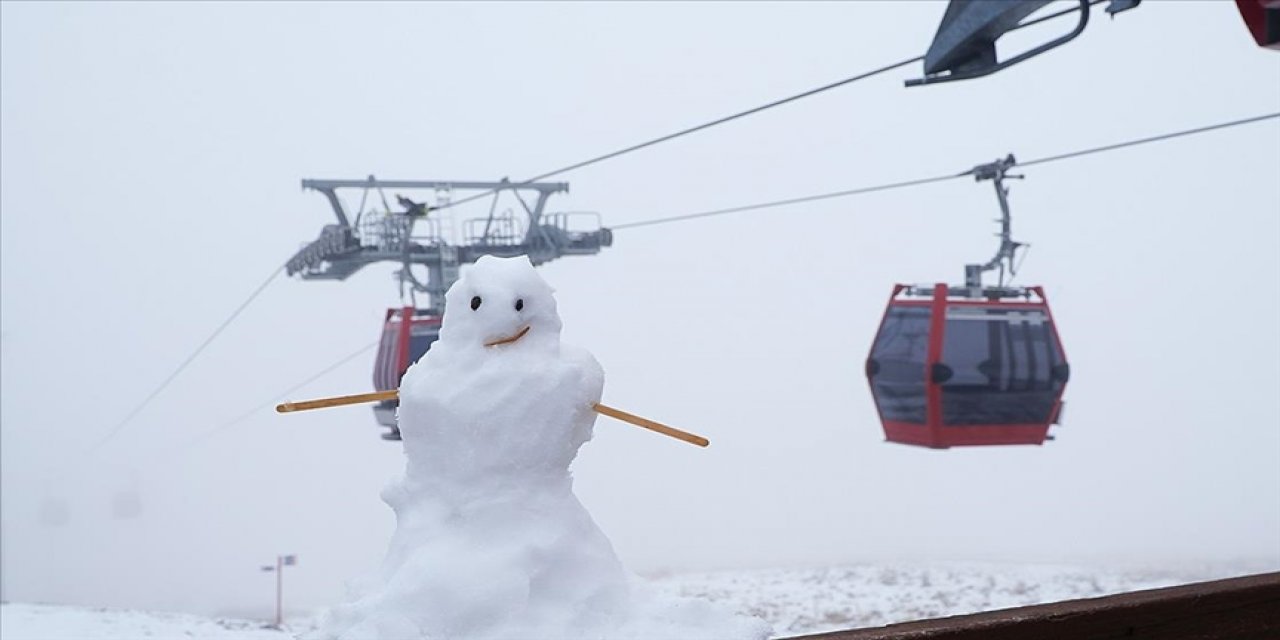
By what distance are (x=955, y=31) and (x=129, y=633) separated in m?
2.44

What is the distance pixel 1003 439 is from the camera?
4.27m

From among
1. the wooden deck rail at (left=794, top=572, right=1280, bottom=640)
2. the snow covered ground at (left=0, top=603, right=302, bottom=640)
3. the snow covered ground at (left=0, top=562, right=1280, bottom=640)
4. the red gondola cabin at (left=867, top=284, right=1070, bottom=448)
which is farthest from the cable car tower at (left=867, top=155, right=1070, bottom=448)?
the wooden deck rail at (left=794, top=572, right=1280, bottom=640)

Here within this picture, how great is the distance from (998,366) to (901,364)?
0.98 feet

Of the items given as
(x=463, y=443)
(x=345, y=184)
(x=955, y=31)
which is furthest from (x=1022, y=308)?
(x=463, y=443)

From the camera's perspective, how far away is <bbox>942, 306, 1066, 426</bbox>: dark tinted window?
13.5 ft

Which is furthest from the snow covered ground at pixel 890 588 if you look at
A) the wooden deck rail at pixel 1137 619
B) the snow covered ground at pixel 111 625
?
the wooden deck rail at pixel 1137 619

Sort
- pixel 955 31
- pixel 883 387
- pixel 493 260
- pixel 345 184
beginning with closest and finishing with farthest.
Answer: pixel 493 260, pixel 955 31, pixel 883 387, pixel 345 184

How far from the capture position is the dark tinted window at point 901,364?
163 inches

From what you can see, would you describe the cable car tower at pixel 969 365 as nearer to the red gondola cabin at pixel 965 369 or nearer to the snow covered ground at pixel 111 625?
the red gondola cabin at pixel 965 369

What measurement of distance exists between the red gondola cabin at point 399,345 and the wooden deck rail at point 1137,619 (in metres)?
2.61

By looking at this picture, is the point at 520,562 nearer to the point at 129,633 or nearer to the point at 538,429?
the point at 538,429

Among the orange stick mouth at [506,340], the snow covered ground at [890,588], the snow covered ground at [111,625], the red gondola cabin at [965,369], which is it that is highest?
the orange stick mouth at [506,340]

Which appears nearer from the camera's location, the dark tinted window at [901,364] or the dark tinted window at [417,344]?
the dark tinted window at [417,344]

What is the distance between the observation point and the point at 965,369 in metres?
4.11
